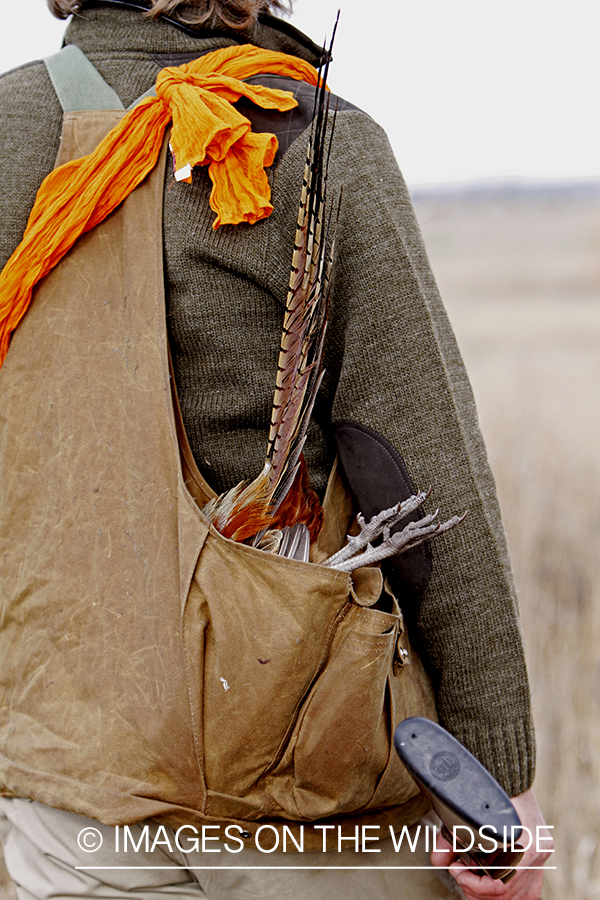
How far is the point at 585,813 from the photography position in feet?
7.71

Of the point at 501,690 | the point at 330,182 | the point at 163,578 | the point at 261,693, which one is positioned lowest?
the point at 501,690

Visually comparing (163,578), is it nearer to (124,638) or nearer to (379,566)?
(124,638)

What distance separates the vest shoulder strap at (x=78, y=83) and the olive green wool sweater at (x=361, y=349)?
0.05 feet

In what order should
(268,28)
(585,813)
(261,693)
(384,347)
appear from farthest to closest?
(585,813) < (268,28) < (384,347) < (261,693)

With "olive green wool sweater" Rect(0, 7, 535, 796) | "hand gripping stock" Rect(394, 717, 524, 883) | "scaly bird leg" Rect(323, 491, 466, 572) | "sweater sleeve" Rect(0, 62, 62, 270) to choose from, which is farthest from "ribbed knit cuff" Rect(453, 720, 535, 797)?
"sweater sleeve" Rect(0, 62, 62, 270)

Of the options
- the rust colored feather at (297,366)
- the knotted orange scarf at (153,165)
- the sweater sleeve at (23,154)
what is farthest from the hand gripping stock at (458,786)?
the sweater sleeve at (23,154)

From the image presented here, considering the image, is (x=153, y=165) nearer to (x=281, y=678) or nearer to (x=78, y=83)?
(x=78, y=83)

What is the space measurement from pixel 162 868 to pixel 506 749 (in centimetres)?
48

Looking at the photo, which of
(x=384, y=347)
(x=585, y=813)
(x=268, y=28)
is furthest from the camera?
(x=585, y=813)

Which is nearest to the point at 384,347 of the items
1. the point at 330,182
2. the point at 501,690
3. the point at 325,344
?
the point at 325,344

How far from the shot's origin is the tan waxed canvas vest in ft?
2.94

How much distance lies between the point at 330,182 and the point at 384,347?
23 centimetres

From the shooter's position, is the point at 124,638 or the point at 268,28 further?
the point at 268,28

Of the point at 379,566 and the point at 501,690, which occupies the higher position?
the point at 379,566
